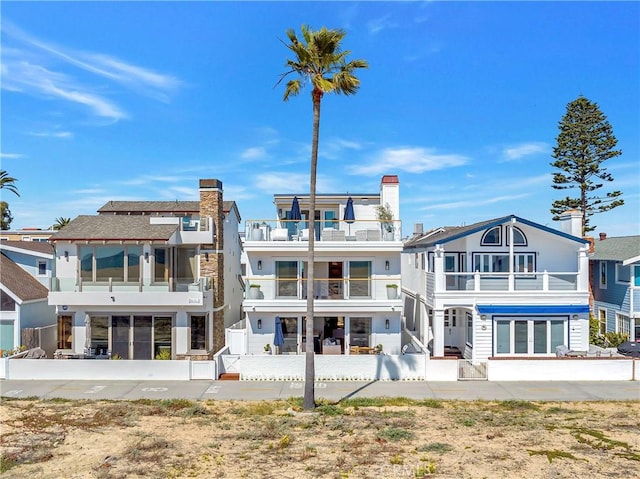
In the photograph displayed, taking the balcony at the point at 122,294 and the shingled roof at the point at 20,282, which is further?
the shingled roof at the point at 20,282

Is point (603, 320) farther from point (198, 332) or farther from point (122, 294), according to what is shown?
point (122, 294)

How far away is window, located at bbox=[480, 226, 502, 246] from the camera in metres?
24.2

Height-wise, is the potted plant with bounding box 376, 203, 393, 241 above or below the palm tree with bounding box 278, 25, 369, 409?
below

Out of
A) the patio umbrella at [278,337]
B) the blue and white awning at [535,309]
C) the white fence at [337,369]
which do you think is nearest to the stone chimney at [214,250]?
the patio umbrella at [278,337]

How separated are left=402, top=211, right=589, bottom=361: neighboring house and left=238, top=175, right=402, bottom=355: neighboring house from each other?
237 cm

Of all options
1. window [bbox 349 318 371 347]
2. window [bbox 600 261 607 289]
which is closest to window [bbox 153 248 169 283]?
window [bbox 349 318 371 347]

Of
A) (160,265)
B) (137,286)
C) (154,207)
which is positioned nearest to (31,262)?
(154,207)

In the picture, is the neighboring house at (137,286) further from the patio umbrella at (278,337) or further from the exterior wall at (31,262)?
the exterior wall at (31,262)

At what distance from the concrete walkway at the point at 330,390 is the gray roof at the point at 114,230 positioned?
650cm

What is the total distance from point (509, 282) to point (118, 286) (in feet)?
61.6

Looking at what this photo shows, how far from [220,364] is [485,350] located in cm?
1238

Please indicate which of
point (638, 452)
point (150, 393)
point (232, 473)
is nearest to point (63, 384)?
point (150, 393)

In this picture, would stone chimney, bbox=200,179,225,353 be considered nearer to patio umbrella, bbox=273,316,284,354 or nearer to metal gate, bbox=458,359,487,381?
patio umbrella, bbox=273,316,284,354

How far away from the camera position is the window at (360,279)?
23016 mm
